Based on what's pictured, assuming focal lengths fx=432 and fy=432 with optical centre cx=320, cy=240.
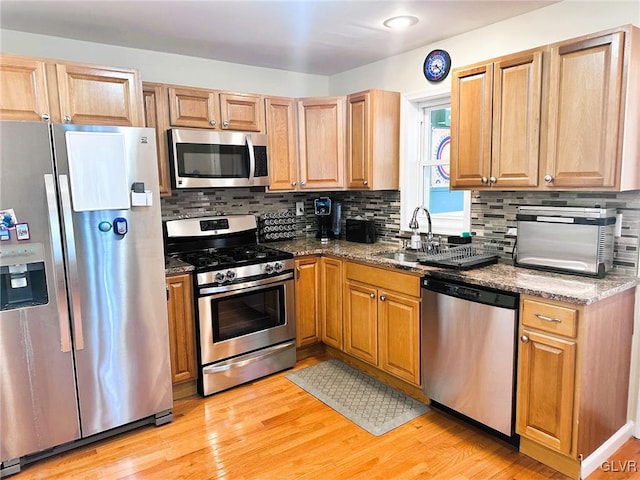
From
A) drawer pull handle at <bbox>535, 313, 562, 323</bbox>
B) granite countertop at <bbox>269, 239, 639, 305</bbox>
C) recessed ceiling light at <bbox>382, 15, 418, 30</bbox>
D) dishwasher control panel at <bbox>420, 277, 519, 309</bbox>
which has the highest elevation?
recessed ceiling light at <bbox>382, 15, 418, 30</bbox>

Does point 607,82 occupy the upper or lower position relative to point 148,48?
lower

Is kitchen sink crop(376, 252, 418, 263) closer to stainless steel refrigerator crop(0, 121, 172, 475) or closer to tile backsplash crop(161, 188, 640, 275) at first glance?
tile backsplash crop(161, 188, 640, 275)

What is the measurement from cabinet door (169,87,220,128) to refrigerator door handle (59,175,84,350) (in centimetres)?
111

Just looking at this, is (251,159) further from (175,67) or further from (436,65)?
(436,65)

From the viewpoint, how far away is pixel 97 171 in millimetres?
2254

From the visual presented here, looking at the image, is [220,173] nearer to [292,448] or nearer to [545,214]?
[292,448]

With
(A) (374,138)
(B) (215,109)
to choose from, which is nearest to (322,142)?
(A) (374,138)

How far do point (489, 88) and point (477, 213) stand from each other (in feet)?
2.82

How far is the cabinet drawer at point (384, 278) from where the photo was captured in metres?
2.72

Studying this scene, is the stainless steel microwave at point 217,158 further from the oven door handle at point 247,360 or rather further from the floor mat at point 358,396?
the floor mat at point 358,396

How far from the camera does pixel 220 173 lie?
3.25 m

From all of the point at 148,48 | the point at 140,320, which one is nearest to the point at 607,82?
the point at 140,320

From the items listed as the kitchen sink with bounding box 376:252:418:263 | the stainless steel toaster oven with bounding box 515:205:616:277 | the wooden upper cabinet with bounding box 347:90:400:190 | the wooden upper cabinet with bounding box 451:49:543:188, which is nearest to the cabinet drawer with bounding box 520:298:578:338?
the stainless steel toaster oven with bounding box 515:205:616:277

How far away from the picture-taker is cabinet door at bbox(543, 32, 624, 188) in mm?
2049
